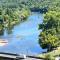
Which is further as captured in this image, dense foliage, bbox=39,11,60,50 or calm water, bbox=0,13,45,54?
calm water, bbox=0,13,45,54

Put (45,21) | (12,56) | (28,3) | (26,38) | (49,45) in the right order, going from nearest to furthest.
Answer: (12,56), (49,45), (45,21), (26,38), (28,3)

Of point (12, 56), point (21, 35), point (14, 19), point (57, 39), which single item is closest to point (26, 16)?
point (14, 19)

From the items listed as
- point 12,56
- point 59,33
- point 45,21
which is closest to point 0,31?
point 45,21

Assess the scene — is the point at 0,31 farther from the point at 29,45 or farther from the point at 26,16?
the point at 26,16

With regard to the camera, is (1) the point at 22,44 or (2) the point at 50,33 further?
(1) the point at 22,44

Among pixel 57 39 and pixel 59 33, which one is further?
pixel 59 33

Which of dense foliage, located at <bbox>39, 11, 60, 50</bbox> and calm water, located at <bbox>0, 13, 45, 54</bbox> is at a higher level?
dense foliage, located at <bbox>39, 11, 60, 50</bbox>

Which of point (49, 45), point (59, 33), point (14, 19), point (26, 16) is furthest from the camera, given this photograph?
point (26, 16)

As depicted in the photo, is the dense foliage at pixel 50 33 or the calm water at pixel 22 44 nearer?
the dense foliage at pixel 50 33

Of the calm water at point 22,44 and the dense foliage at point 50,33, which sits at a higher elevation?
the dense foliage at point 50,33

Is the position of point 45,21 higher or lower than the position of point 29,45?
higher

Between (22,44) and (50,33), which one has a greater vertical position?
(50,33)
